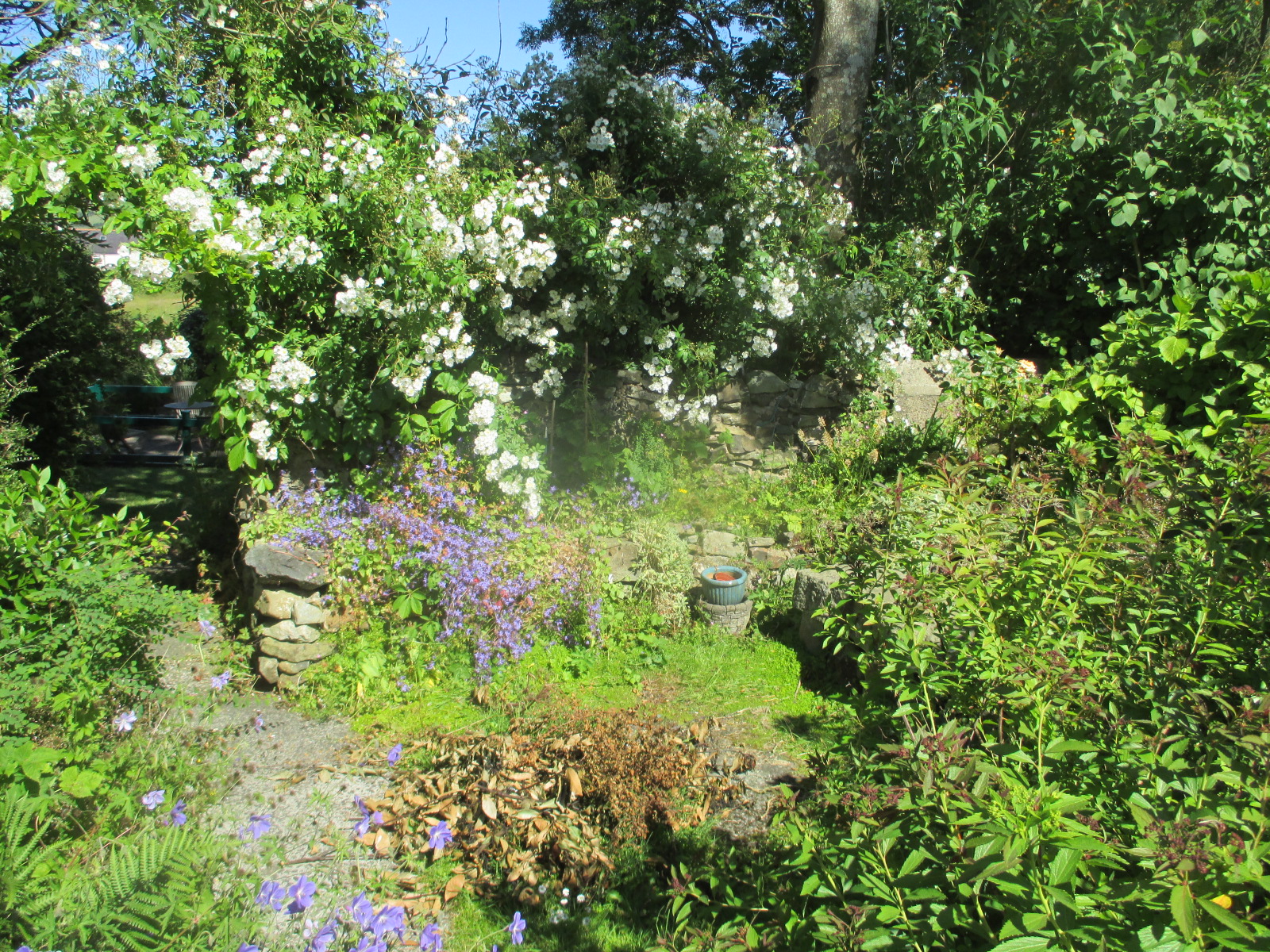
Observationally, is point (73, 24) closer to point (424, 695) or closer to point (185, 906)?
point (424, 695)

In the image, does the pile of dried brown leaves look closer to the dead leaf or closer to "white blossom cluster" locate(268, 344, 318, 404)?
the dead leaf

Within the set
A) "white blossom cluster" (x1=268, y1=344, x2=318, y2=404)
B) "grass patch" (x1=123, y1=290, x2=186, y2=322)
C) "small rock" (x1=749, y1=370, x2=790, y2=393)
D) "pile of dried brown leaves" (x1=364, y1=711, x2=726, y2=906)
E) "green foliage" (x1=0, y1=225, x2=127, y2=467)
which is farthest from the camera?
"grass patch" (x1=123, y1=290, x2=186, y2=322)

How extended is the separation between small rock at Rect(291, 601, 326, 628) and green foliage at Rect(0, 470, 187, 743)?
2.41ft

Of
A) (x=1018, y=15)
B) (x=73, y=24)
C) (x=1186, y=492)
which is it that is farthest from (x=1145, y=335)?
(x=73, y=24)

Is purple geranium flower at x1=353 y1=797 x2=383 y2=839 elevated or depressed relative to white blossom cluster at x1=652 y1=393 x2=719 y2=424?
depressed

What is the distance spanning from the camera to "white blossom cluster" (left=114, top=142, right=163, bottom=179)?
152 inches

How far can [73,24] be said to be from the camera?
16.8ft

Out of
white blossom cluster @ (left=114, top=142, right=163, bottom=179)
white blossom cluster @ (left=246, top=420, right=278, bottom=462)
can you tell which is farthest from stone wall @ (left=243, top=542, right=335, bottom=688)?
white blossom cluster @ (left=114, top=142, right=163, bottom=179)

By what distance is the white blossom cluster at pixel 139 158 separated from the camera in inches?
152

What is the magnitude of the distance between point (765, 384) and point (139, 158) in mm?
3998

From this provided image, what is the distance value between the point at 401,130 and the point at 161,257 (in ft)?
5.40

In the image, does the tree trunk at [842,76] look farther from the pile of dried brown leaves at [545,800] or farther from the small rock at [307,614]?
the pile of dried brown leaves at [545,800]

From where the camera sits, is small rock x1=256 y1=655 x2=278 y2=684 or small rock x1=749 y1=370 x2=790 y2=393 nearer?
small rock x1=256 y1=655 x2=278 y2=684

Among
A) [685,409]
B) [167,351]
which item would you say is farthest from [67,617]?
[685,409]
